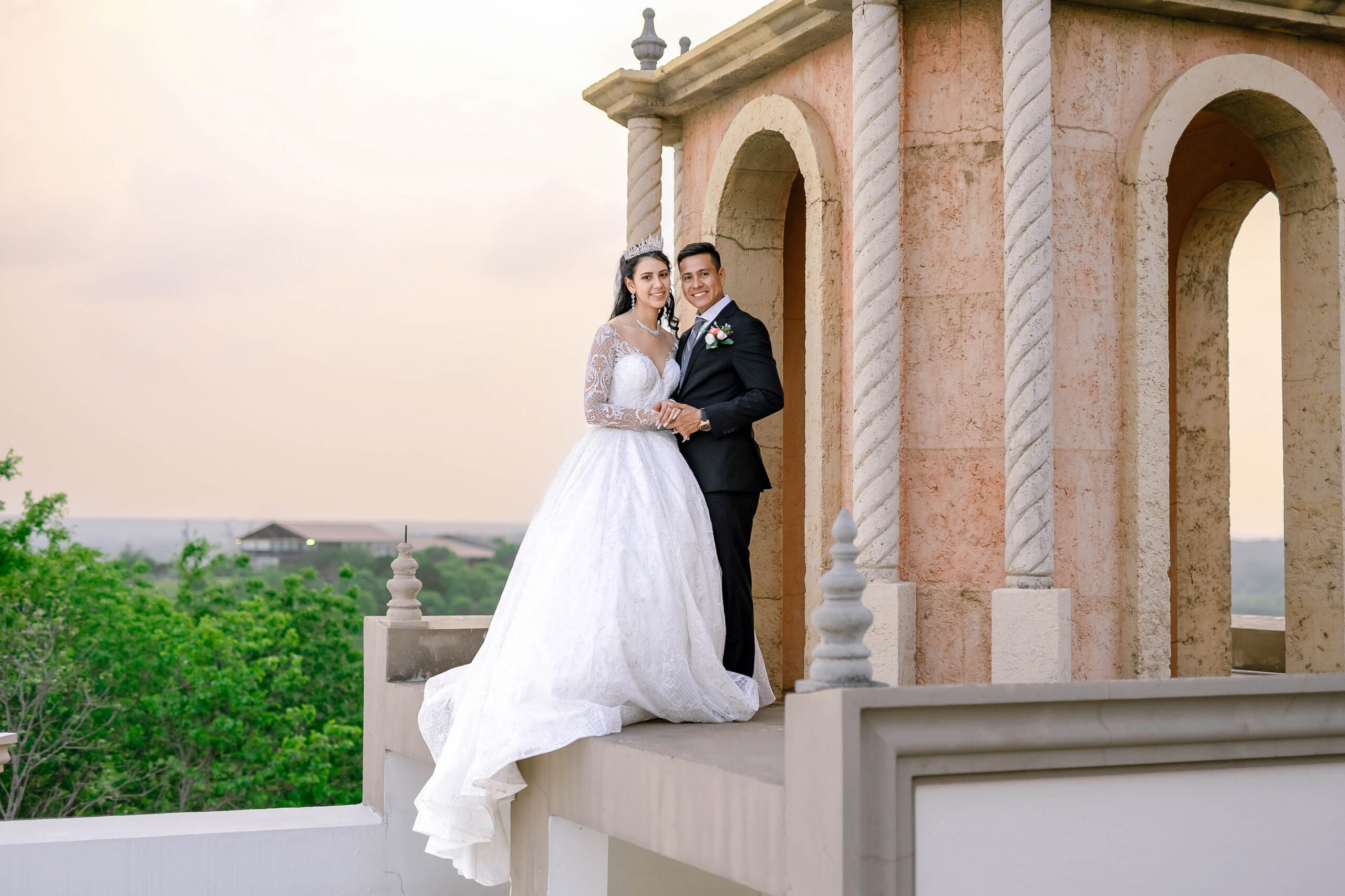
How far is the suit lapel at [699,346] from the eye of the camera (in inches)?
227

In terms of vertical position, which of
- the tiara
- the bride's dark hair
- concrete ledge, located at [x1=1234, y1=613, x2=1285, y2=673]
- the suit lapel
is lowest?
concrete ledge, located at [x1=1234, y1=613, x2=1285, y2=673]

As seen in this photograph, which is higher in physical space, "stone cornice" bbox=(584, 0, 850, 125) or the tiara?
"stone cornice" bbox=(584, 0, 850, 125)

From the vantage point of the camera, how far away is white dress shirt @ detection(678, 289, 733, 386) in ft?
19.0

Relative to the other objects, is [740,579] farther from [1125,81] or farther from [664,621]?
[1125,81]

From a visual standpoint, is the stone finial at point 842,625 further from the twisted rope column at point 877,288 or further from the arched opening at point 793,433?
the arched opening at point 793,433

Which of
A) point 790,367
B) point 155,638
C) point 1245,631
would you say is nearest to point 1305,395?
point 790,367

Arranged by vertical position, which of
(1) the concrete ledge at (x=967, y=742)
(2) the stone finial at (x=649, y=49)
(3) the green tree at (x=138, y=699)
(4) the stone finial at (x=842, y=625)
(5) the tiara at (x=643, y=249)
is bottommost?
(3) the green tree at (x=138, y=699)

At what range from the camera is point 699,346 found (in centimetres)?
582

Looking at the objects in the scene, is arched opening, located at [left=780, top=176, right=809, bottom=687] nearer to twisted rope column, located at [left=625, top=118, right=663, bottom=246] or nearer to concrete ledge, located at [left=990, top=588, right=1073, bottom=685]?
twisted rope column, located at [left=625, top=118, right=663, bottom=246]

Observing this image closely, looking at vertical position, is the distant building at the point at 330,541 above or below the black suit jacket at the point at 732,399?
below

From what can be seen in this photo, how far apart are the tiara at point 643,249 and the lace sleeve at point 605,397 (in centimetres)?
32

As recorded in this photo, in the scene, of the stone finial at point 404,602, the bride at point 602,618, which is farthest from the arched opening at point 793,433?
the bride at point 602,618

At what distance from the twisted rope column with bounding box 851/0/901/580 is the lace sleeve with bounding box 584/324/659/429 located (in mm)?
1087

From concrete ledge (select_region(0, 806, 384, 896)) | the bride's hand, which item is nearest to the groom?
the bride's hand
